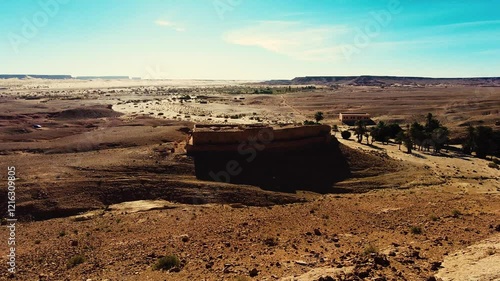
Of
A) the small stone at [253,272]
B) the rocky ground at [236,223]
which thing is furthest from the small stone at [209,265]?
the small stone at [253,272]

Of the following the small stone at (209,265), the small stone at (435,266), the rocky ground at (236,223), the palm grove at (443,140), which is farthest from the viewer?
the palm grove at (443,140)

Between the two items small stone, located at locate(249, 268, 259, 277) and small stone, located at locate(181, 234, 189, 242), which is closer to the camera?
small stone, located at locate(249, 268, 259, 277)

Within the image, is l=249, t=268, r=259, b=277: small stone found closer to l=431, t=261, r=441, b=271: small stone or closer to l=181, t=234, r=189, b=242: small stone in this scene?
l=181, t=234, r=189, b=242: small stone

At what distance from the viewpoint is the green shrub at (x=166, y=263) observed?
45.1 ft

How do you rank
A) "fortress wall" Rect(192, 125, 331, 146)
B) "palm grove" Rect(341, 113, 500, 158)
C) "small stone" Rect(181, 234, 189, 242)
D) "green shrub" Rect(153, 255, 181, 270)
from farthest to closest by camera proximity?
"palm grove" Rect(341, 113, 500, 158) → "fortress wall" Rect(192, 125, 331, 146) → "small stone" Rect(181, 234, 189, 242) → "green shrub" Rect(153, 255, 181, 270)

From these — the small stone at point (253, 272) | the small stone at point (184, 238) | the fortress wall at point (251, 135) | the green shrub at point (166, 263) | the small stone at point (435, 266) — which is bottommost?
the small stone at point (184, 238)

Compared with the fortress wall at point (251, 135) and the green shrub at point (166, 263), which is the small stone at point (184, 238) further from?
the fortress wall at point (251, 135)

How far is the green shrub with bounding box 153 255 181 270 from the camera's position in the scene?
13.7 m

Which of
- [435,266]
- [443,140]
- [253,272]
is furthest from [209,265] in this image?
[443,140]

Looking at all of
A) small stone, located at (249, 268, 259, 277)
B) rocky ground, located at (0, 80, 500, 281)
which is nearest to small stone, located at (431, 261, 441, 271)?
rocky ground, located at (0, 80, 500, 281)

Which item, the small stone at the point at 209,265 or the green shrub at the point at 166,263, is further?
the green shrub at the point at 166,263

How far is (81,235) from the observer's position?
1805 centimetres

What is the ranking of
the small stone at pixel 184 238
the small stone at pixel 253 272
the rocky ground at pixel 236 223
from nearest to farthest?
the small stone at pixel 253 272
the rocky ground at pixel 236 223
the small stone at pixel 184 238

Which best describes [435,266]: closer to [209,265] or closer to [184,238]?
[209,265]
